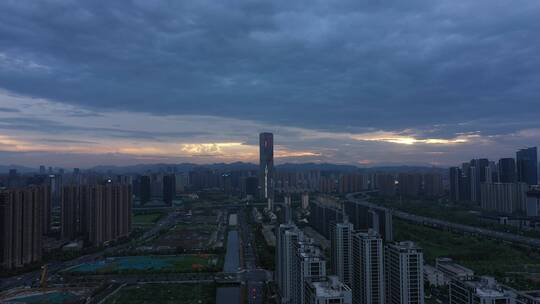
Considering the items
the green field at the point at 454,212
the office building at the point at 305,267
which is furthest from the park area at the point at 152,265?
the green field at the point at 454,212

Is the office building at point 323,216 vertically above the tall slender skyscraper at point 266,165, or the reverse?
the tall slender skyscraper at point 266,165

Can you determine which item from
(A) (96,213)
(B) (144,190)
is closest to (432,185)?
(B) (144,190)

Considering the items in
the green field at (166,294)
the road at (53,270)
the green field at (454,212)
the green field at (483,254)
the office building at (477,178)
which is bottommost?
the road at (53,270)

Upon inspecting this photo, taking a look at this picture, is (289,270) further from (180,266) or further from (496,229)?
(496,229)

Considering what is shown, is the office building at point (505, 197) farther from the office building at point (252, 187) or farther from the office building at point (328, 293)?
the office building at point (328, 293)

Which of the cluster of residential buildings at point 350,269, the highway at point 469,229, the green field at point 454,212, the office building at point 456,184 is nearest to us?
the cluster of residential buildings at point 350,269

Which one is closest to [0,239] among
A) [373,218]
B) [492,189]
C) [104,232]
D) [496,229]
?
[104,232]
